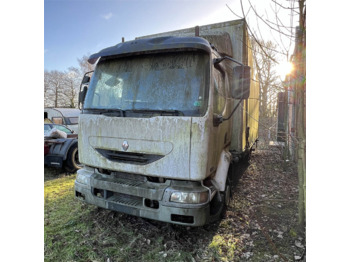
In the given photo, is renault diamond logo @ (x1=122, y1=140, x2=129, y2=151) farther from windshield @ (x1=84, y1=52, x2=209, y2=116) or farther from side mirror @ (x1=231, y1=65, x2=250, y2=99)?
side mirror @ (x1=231, y1=65, x2=250, y2=99)

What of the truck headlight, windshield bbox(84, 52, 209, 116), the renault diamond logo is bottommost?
the truck headlight

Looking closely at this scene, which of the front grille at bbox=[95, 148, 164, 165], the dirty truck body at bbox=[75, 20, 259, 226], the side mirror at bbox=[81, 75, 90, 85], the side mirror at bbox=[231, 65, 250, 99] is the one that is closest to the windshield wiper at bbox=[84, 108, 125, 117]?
the dirty truck body at bbox=[75, 20, 259, 226]

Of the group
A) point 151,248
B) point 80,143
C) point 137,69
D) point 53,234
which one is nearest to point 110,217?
point 53,234

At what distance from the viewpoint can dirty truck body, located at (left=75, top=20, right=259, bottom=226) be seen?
7.73 feet

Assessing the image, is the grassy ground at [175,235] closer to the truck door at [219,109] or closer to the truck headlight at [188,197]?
the truck headlight at [188,197]

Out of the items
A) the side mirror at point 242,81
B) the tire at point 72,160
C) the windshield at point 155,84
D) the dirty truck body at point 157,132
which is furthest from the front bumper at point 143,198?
the tire at point 72,160

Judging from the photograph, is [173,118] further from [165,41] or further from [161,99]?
[165,41]

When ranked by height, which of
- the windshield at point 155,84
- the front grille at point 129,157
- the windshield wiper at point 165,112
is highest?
the windshield at point 155,84

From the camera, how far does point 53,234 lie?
293 centimetres

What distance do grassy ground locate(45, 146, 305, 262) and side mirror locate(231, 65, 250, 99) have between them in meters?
1.71

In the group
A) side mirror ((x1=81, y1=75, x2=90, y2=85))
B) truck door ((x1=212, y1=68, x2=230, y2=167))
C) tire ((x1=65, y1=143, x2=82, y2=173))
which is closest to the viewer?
truck door ((x1=212, y1=68, x2=230, y2=167))

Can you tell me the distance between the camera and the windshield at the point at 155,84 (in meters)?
2.50

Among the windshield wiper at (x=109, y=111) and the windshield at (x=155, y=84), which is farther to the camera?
the windshield wiper at (x=109, y=111)

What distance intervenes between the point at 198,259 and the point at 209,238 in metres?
0.39
